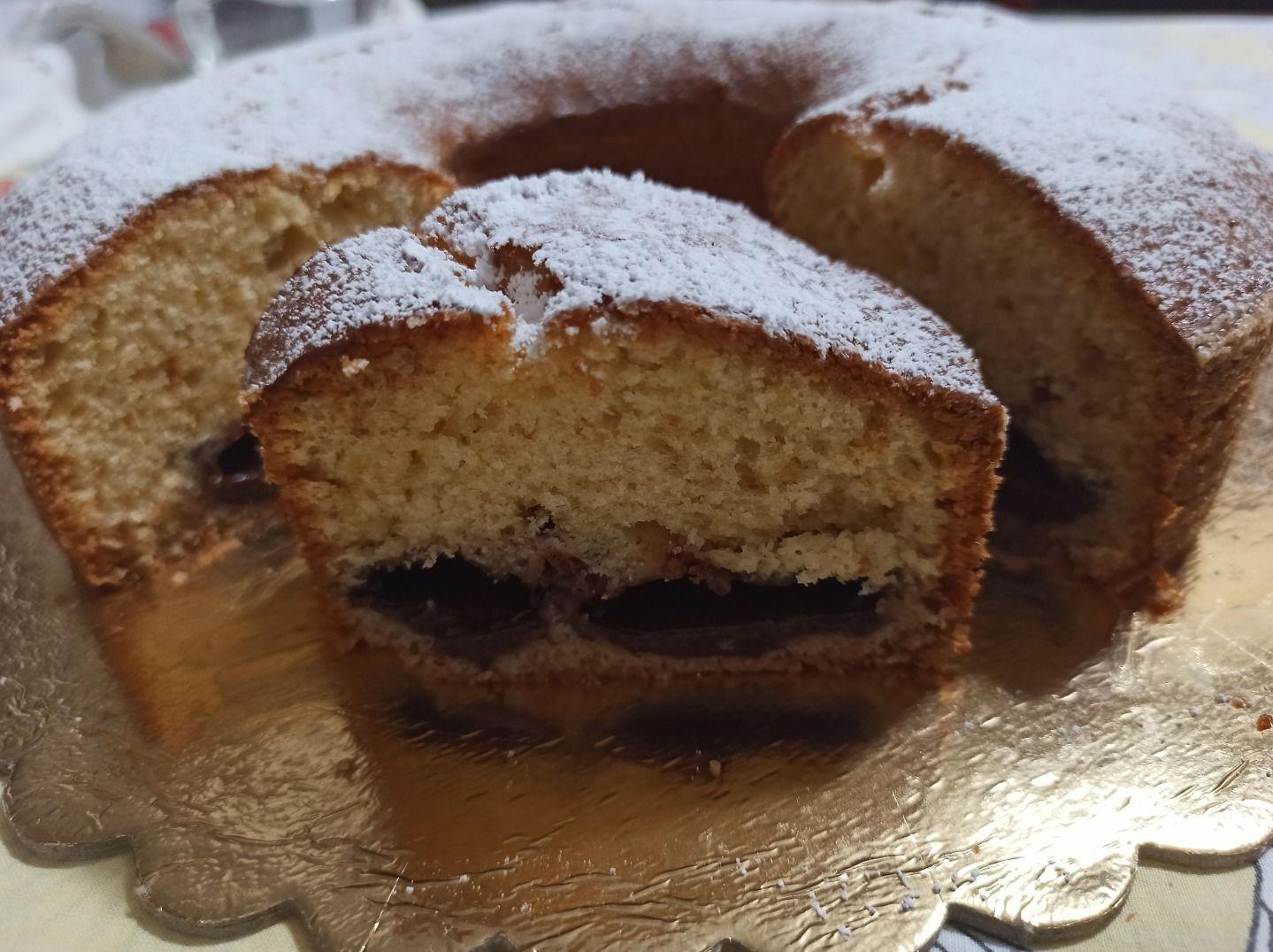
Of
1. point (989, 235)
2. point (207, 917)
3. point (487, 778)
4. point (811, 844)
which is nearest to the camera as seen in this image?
point (207, 917)

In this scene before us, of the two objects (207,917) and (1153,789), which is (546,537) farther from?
(1153,789)

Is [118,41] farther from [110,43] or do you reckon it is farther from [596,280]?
[596,280]

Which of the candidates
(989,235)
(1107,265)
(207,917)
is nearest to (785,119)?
(989,235)

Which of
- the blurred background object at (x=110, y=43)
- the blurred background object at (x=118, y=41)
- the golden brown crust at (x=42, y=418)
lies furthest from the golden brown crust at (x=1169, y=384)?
the blurred background object at (x=110, y=43)

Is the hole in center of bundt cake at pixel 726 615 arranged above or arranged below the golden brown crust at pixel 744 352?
below

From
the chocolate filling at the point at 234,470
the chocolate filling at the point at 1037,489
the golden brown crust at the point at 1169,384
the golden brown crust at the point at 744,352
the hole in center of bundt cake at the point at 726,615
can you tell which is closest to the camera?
the golden brown crust at the point at 744,352

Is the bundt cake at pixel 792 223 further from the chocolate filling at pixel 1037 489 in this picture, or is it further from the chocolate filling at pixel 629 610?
the chocolate filling at pixel 629 610

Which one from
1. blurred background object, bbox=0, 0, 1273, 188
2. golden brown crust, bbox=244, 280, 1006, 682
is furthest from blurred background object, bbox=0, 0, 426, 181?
golden brown crust, bbox=244, 280, 1006, 682
